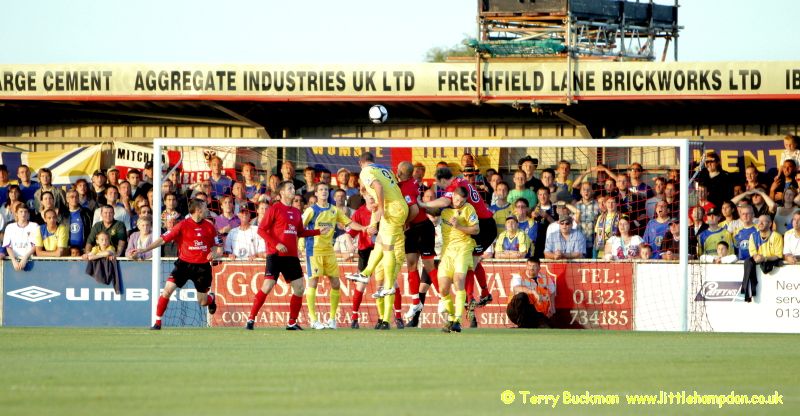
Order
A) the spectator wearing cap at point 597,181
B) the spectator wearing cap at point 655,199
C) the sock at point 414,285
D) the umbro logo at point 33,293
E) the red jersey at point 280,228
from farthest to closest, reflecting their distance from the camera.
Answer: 1. the spectator wearing cap at point 597,181
2. the umbro logo at point 33,293
3. the spectator wearing cap at point 655,199
4. the sock at point 414,285
5. the red jersey at point 280,228

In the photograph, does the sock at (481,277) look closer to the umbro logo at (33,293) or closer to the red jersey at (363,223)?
the red jersey at (363,223)

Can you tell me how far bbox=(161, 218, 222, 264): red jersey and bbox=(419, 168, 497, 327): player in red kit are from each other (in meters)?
2.69

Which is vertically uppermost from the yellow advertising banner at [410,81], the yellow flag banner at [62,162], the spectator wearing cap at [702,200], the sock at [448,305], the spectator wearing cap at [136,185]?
the yellow advertising banner at [410,81]

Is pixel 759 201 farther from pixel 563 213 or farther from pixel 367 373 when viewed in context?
pixel 367 373

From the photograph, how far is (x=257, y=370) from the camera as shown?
379 inches

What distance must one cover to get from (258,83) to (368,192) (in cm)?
736

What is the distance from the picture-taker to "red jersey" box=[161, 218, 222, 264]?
15664mm

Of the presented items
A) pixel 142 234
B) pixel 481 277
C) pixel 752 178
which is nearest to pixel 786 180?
pixel 752 178

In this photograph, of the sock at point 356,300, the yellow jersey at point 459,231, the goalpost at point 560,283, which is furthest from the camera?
the goalpost at point 560,283

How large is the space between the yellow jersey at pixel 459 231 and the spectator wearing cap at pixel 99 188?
7.62 meters

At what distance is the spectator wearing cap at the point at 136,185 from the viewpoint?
20.7m

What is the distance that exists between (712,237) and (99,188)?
9.68 m

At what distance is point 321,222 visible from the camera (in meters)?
Result: 16.2

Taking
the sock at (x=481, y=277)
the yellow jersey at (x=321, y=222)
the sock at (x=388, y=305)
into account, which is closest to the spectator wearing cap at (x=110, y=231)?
the yellow jersey at (x=321, y=222)
